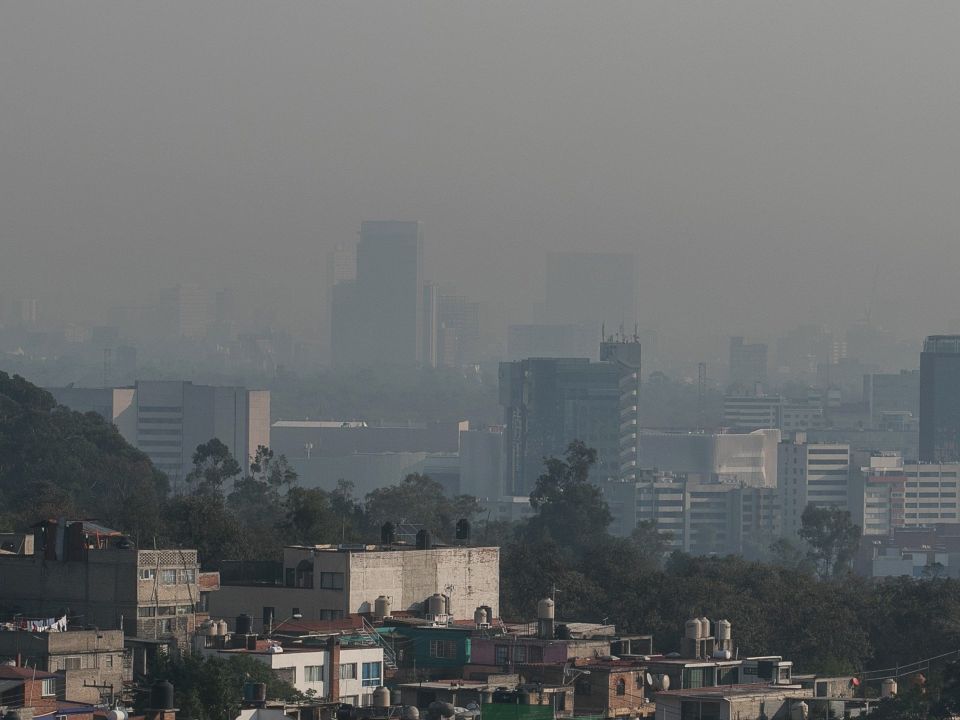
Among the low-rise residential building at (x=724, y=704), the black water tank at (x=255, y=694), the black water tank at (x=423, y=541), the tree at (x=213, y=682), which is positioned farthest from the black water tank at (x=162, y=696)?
the black water tank at (x=423, y=541)

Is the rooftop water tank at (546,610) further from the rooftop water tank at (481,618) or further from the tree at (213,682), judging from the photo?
the tree at (213,682)

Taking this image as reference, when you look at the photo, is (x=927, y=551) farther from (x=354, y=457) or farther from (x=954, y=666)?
(x=954, y=666)

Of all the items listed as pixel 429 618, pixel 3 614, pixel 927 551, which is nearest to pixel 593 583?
pixel 429 618

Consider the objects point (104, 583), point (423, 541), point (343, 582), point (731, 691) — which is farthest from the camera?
point (423, 541)

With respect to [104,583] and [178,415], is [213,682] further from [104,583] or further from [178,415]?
[178,415]

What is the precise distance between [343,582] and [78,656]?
10.9 meters

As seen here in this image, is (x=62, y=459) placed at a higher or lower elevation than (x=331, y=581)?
higher

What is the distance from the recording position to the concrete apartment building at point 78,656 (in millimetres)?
34062

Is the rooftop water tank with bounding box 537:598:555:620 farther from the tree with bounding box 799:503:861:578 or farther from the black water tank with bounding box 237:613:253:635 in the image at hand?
the tree with bounding box 799:503:861:578

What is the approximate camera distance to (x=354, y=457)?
7269 inches

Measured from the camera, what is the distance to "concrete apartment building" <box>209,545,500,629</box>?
45.3 m

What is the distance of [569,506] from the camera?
345 ft

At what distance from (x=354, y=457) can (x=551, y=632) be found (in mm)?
143984

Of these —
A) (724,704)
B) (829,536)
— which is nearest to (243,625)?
(724,704)
